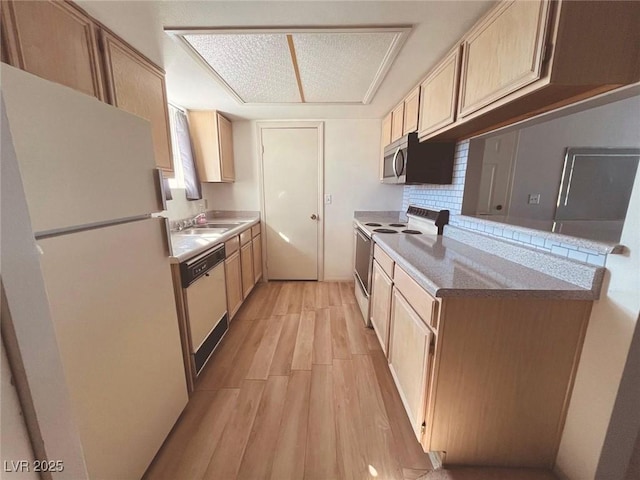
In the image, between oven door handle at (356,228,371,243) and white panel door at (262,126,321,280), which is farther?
white panel door at (262,126,321,280)

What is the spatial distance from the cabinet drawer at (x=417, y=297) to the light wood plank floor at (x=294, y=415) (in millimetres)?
741

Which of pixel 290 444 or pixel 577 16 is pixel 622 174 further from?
pixel 290 444

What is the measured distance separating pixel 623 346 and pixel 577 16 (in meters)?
1.22

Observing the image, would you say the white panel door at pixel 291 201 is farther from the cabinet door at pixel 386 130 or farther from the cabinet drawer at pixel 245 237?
the cabinet door at pixel 386 130

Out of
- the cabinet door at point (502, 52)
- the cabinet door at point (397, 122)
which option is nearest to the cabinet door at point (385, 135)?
the cabinet door at point (397, 122)

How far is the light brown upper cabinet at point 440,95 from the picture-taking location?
61.3 inches

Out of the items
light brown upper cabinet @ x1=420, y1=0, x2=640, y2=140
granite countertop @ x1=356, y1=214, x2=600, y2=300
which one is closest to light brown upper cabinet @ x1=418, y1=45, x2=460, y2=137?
light brown upper cabinet @ x1=420, y1=0, x2=640, y2=140

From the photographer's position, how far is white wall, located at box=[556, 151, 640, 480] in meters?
0.91

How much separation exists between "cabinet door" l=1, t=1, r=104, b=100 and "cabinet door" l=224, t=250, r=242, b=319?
4.76 ft

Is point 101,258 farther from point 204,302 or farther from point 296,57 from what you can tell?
point 296,57

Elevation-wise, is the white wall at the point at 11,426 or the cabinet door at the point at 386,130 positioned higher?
the cabinet door at the point at 386,130

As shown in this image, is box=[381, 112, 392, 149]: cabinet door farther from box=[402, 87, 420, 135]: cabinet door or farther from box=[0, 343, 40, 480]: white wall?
box=[0, 343, 40, 480]: white wall

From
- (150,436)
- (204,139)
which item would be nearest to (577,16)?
(150,436)

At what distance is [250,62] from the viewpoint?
174 centimetres
